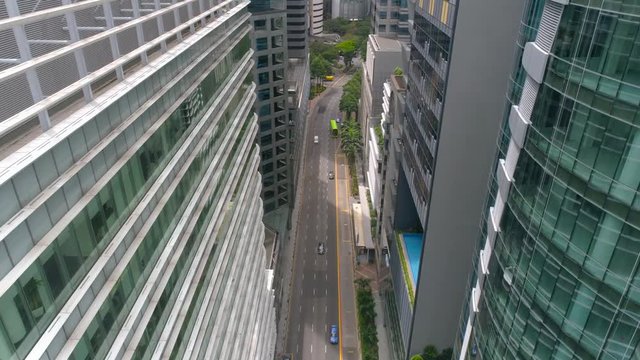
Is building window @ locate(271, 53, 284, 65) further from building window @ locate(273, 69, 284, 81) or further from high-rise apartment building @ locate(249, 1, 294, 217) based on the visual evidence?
building window @ locate(273, 69, 284, 81)

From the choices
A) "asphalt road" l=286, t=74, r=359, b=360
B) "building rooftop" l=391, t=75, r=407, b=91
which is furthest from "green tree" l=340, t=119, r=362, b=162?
"building rooftop" l=391, t=75, r=407, b=91

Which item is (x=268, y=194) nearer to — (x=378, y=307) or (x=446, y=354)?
(x=378, y=307)

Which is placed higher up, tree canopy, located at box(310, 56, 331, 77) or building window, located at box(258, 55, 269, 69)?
building window, located at box(258, 55, 269, 69)

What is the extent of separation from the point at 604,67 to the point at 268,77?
6412 cm

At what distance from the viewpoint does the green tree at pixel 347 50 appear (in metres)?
183

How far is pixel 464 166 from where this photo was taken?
4356 centimetres

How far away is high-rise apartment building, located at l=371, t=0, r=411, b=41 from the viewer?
97.3 m

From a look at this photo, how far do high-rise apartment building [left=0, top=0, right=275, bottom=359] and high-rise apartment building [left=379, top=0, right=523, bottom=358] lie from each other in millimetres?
18973

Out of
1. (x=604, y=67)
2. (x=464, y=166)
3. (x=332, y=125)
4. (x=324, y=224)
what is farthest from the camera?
(x=332, y=125)

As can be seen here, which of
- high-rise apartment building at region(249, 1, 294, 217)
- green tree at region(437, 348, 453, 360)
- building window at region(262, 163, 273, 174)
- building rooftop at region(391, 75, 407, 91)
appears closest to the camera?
green tree at region(437, 348, 453, 360)

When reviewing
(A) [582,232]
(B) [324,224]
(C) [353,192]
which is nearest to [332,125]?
(C) [353,192]

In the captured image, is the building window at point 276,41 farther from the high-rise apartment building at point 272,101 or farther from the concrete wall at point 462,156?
the concrete wall at point 462,156

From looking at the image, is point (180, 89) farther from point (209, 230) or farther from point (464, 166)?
point (464, 166)

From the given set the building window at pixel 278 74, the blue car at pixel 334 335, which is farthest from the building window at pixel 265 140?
the blue car at pixel 334 335
